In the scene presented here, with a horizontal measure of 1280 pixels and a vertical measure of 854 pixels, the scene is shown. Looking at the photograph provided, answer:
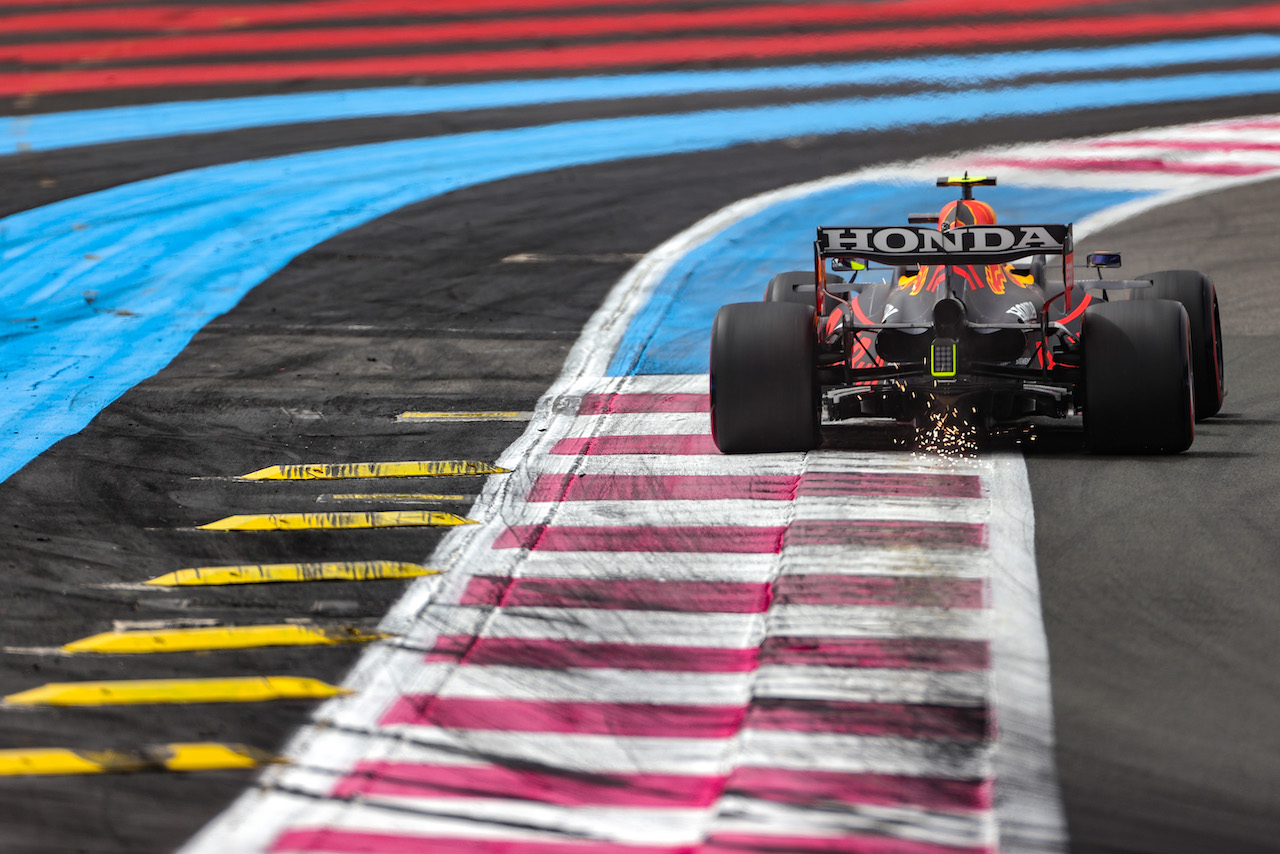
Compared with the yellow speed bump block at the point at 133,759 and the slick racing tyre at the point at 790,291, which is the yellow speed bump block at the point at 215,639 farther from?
the slick racing tyre at the point at 790,291

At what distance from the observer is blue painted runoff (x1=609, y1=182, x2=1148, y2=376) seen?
1287 centimetres

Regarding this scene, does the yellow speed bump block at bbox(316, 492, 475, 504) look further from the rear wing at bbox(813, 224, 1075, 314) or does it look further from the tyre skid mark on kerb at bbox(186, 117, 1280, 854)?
the rear wing at bbox(813, 224, 1075, 314)

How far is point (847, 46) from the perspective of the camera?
76.3 ft

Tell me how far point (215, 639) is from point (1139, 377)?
17.8 ft

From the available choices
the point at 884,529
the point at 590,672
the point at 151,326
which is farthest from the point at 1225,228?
the point at 590,672

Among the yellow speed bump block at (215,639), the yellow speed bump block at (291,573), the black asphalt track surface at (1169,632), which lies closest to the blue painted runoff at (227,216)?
the yellow speed bump block at (291,573)

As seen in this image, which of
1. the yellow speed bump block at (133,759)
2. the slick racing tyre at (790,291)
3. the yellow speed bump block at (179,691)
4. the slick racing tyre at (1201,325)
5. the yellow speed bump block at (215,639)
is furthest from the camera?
the slick racing tyre at (790,291)

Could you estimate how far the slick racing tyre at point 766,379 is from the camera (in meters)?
9.44

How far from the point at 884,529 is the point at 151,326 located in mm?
8124

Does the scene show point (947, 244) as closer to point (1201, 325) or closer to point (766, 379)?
point (766, 379)

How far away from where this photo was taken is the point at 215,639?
7.13 m

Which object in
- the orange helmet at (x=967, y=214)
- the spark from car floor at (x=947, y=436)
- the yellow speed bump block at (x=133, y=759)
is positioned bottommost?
the yellow speed bump block at (x=133, y=759)

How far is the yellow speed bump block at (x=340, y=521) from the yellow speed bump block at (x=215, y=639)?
1.46m

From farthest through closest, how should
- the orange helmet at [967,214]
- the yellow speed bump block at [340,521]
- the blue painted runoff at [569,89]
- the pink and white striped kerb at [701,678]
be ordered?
the blue painted runoff at [569,89]
the orange helmet at [967,214]
the yellow speed bump block at [340,521]
the pink and white striped kerb at [701,678]
